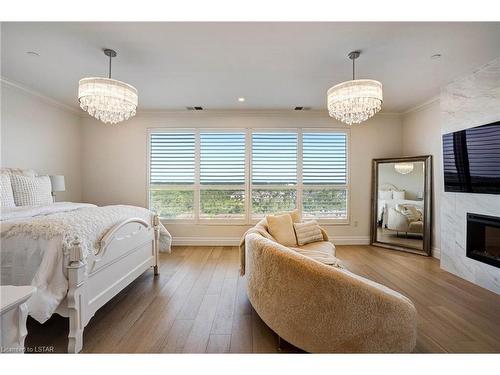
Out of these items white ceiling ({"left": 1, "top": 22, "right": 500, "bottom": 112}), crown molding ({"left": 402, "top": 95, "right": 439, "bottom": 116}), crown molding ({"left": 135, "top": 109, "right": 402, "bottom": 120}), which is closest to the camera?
white ceiling ({"left": 1, "top": 22, "right": 500, "bottom": 112})

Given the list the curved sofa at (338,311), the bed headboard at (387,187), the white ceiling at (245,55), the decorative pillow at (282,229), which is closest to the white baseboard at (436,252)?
the bed headboard at (387,187)

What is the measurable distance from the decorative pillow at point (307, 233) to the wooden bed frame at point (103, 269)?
1968 mm

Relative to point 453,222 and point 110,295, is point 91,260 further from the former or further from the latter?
point 453,222

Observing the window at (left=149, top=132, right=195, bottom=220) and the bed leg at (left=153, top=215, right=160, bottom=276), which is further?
the window at (left=149, top=132, right=195, bottom=220)

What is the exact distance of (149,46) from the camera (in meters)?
2.25

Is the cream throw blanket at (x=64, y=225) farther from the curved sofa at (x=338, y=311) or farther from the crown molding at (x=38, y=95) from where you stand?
the crown molding at (x=38, y=95)

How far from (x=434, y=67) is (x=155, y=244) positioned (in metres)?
4.21

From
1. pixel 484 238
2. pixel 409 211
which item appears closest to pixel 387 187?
pixel 409 211

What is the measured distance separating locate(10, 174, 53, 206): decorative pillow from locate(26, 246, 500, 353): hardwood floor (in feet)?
4.95

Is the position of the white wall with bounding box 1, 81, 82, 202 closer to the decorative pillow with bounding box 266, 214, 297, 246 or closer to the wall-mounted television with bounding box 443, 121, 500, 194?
the decorative pillow with bounding box 266, 214, 297, 246

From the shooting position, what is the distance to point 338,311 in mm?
1312

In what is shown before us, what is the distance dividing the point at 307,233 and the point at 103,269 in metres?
2.31

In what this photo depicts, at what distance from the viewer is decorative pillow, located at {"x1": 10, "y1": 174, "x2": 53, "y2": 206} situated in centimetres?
257

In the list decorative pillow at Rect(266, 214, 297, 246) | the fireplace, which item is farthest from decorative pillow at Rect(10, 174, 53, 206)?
the fireplace
